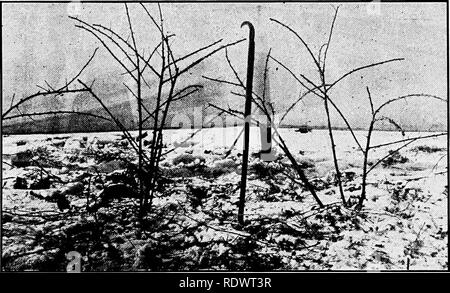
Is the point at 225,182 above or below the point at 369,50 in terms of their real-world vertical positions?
below

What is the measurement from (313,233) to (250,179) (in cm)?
44

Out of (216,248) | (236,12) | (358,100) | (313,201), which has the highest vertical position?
(236,12)

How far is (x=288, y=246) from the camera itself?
2.42 metres

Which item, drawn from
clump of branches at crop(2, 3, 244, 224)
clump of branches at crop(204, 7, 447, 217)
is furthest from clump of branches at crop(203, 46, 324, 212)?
clump of branches at crop(2, 3, 244, 224)


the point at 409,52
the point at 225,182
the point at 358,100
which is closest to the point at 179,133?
the point at 225,182

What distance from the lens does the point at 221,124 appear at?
2.46 metres

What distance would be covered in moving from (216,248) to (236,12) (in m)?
1.27

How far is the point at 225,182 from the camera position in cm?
247

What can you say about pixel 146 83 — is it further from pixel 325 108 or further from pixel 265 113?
pixel 325 108

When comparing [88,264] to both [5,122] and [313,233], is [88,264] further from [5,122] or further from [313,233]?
[313,233]

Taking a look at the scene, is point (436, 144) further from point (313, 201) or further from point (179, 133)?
point (179, 133)

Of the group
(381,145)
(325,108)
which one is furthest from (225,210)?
(381,145)

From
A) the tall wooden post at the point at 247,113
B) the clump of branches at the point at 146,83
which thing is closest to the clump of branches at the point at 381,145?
the tall wooden post at the point at 247,113
